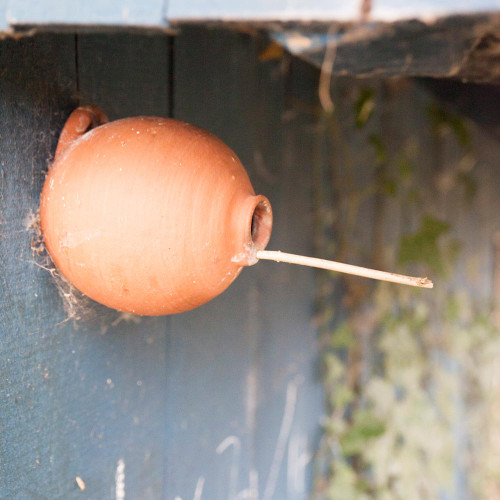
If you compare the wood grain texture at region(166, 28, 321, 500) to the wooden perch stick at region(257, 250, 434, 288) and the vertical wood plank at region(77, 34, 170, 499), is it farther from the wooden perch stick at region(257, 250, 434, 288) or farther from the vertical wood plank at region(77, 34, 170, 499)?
the wooden perch stick at region(257, 250, 434, 288)

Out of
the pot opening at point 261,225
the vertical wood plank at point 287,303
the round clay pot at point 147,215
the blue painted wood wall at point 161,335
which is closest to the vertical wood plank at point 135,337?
the blue painted wood wall at point 161,335

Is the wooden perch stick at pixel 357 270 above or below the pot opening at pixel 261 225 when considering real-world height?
below

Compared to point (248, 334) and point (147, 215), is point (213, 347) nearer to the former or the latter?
point (248, 334)

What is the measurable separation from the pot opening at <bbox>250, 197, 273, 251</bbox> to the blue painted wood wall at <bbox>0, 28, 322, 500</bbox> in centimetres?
31

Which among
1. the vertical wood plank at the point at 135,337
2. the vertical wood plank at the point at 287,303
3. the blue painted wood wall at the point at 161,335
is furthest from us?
the vertical wood plank at the point at 287,303

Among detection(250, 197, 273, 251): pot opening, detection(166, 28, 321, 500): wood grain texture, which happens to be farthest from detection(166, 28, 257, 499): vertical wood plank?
detection(250, 197, 273, 251): pot opening

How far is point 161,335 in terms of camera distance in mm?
1068

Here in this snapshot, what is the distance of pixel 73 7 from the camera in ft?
1.62

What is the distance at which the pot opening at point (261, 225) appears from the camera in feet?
2.37

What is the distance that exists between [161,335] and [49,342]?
321mm

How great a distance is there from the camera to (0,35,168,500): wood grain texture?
27.3 inches

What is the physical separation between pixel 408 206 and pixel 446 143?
0.53m

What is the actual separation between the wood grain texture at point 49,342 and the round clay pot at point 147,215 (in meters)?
0.08

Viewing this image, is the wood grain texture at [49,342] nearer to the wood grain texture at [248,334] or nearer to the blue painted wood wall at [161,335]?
the blue painted wood wall at [161,335]
